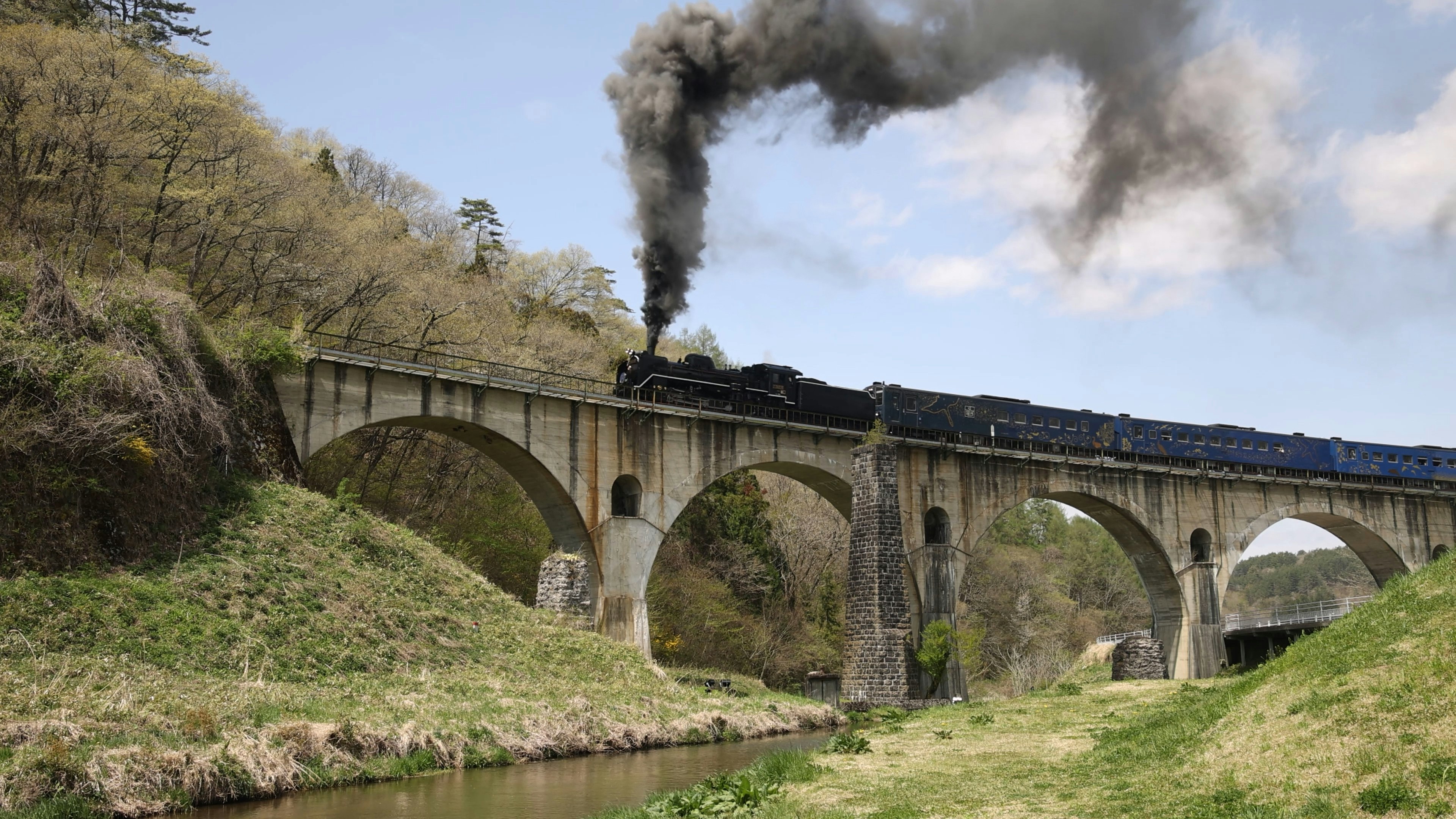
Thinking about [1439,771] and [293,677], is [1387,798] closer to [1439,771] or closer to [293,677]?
[1439,771]

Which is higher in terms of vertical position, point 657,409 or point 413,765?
point 657,409

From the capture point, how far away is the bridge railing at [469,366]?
32.2 meters

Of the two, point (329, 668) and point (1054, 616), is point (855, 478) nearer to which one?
point (329, 668)

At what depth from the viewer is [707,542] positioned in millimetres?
49469

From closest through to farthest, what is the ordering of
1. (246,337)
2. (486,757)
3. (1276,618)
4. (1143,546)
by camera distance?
(486,757), (246,337), (1143,546), (1276,618)

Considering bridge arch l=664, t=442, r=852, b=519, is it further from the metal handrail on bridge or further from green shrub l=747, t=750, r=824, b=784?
green shrub l=747, t=750, r=824, b=784

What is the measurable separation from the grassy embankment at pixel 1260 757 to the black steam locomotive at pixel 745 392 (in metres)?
18.8

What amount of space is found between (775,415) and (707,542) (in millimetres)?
13093

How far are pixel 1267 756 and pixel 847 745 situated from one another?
8.67m

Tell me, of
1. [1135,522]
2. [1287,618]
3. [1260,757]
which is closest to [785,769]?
[1260,757]

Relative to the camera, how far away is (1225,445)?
161 feet

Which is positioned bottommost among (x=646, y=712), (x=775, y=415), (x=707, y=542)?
(x=646, y=712)

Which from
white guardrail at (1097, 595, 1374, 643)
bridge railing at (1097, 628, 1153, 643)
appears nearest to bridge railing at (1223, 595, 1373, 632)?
white guardrail at (1097, 595, 1374, 643)

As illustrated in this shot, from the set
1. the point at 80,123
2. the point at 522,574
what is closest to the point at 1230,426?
the point at 522,574
